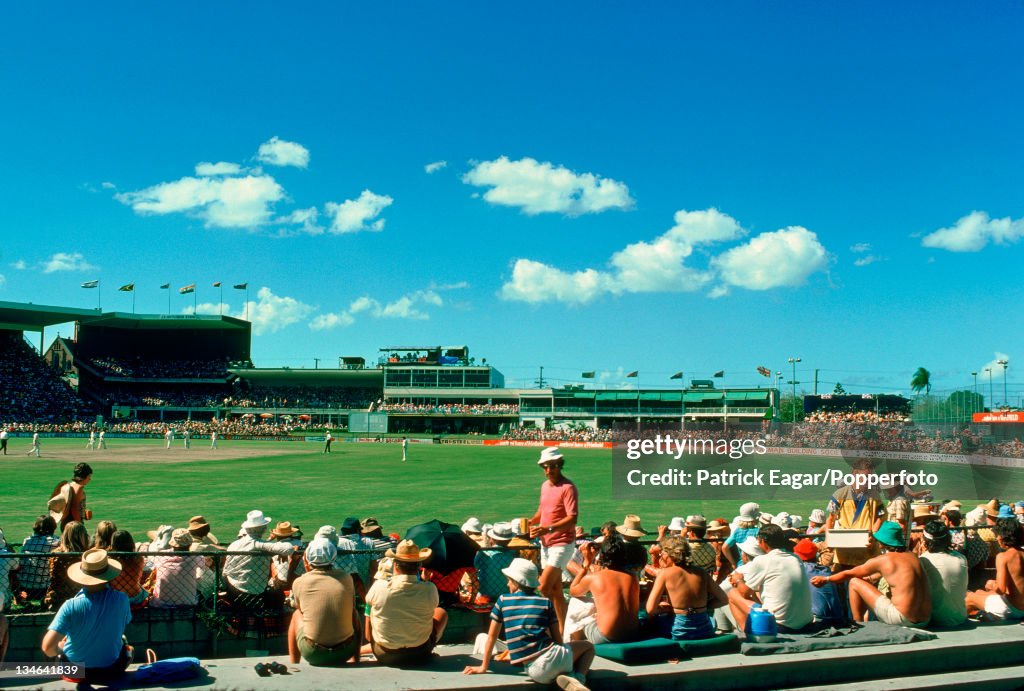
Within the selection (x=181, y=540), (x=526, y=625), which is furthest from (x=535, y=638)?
(x=181, y=540)

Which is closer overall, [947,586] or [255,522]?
[947,586]

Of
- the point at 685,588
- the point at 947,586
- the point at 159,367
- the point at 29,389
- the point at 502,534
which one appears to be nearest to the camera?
the point at 685,588

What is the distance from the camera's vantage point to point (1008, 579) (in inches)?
312

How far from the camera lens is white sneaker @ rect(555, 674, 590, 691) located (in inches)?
229

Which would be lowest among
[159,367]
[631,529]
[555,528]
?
[631,529]

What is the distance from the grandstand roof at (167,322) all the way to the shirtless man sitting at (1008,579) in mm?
103702

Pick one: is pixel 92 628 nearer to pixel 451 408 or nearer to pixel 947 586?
pixel 947 586

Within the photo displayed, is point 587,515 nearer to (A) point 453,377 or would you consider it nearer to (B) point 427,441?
(B) point 427,441

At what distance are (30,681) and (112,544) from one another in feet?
6.30

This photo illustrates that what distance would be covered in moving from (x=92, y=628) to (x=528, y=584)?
10.7 feet

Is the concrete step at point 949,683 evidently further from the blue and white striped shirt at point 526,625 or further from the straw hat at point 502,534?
the straw hat at point 502,534

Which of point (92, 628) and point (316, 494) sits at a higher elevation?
point (92, 628)

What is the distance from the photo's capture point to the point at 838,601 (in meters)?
7.68

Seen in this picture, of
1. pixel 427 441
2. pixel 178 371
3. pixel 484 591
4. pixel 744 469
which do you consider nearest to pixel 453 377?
pixel 427 441
